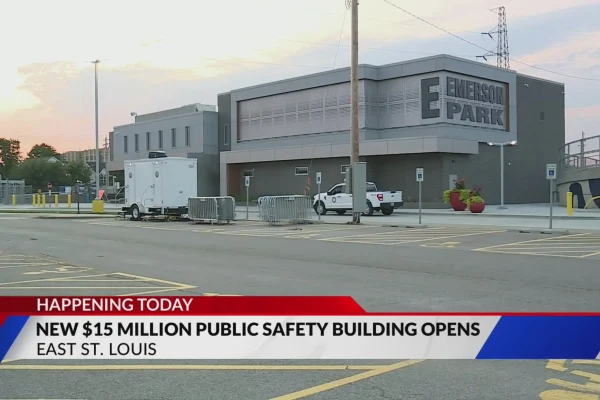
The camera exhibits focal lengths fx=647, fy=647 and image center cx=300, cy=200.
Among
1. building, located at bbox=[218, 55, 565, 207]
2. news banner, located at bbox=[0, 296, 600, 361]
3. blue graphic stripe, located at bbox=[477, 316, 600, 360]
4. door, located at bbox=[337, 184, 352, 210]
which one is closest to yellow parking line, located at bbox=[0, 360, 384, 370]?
news banner, located at bbox=[0, 296, 600, 361]

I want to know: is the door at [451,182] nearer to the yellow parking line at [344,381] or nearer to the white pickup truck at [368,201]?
the white pickup truck at [368,201]

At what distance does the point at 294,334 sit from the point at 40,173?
109 meters

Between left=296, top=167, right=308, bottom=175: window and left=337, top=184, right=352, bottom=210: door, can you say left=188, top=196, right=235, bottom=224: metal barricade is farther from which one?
left=296, top=167, right=308, bottom=175: window

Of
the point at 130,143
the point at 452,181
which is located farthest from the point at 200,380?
the point at 130,143

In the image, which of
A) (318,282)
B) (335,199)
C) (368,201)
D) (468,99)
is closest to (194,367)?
(318,282)

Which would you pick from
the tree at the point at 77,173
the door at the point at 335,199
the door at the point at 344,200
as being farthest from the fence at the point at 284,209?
the tree at the point at 77,173

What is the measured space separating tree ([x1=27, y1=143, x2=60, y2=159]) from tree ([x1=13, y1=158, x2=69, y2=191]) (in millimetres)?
40393

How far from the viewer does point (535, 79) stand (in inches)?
1949

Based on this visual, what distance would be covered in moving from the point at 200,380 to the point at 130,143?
218 ft

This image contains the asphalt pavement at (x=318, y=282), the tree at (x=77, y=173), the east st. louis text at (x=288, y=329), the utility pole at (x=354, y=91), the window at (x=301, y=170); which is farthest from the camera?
the tree at (x=77, y=173)

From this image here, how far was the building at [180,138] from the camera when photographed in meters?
57.1

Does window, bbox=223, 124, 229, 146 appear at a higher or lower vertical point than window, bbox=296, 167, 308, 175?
higher

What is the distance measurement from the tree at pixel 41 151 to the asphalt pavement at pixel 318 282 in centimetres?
12790

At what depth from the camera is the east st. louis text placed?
3.50 meters
